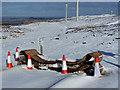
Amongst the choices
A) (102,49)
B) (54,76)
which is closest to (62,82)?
(54,76)

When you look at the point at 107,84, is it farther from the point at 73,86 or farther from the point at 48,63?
the point at 48,63

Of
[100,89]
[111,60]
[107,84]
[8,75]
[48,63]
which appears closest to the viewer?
[100,89]

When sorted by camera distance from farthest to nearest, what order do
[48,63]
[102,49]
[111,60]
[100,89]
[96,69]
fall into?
1. [102,49]
2. [111,60]
3. [48,63]
4. [96,69]
5. [100,89]

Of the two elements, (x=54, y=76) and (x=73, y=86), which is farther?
(x=54, y=76)

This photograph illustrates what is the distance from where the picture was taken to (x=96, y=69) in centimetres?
682

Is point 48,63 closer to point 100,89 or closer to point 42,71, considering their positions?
point 42,71

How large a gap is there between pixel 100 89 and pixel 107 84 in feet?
1.62

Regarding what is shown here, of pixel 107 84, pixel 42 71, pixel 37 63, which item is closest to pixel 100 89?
pixel 107 84

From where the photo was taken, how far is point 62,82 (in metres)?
6.30

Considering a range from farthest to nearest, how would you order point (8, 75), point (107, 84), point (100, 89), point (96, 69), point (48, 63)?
point (48, 63), point (8, 75), point (96, 69), point (107, 84), point (100, 89)

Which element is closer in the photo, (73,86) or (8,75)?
(73,86)

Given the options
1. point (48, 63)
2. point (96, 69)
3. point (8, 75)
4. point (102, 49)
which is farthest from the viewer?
point (102, 49)

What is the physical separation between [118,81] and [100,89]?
99 cm

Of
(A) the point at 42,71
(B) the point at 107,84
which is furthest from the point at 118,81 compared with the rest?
(A) the point at 42,71
